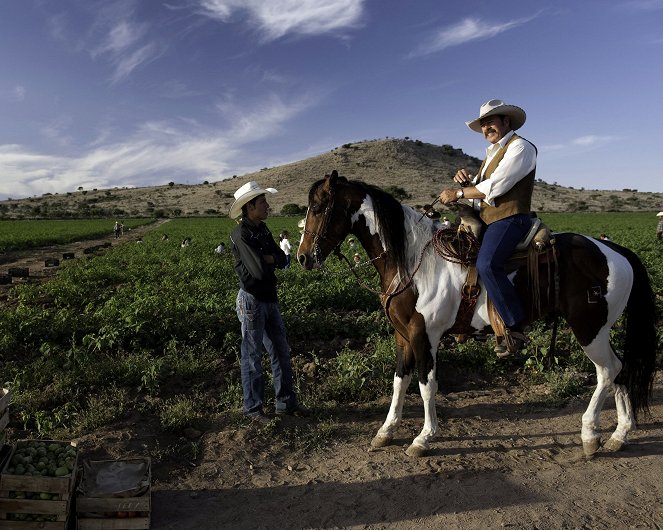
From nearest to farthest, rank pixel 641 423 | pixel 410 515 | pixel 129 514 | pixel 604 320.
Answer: pixel 129 514, pixel 410 515, pixel 604 320, pixel 641 423

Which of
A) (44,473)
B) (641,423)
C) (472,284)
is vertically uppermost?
(472,284)

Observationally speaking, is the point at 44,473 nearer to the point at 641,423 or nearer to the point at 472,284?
the point at 472,284

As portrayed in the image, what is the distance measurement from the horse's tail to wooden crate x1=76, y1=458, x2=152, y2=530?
4884 millimetres

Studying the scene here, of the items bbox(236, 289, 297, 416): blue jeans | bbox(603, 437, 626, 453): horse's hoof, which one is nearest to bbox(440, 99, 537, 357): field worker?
bbox(603, 437, 626, 453): horse's hoof

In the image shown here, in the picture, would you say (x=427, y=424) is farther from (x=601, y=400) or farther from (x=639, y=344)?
(x=639, y=344)

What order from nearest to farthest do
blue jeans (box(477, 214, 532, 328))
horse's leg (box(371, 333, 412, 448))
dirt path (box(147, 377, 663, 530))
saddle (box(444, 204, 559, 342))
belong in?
dirt path (box(147, 377, 663, 530))
blue jeans (box(477, 214, 532, 328))
saddle (box(444, 204, 559, 342))
horse's leg (box(371, 333, 412, 448))

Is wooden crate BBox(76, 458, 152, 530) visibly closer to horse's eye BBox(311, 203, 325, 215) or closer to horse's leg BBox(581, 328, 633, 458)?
horse's eye BBox(311, 203, 325, 215)

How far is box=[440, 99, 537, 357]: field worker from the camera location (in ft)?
14.5

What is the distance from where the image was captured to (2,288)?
14203mm

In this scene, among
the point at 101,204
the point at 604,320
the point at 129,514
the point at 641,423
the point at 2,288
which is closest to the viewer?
the point at 129,514

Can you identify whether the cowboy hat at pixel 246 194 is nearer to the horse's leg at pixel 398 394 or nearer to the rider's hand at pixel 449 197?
the rider's hand at pixel 449 197

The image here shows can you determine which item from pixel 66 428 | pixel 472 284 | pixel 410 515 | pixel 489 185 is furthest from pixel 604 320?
pixel 66 428

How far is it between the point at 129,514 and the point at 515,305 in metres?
3.87

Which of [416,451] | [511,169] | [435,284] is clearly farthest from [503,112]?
[416,451]
